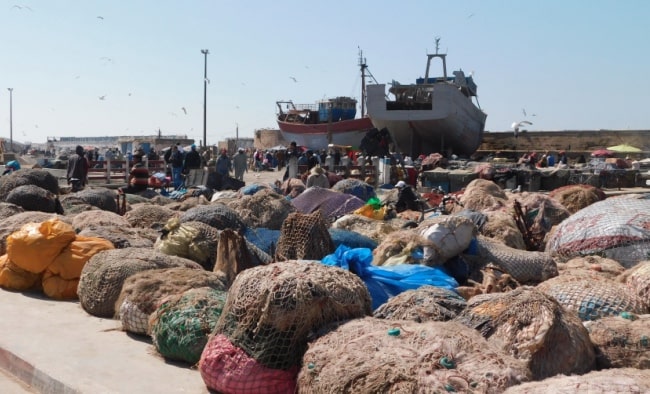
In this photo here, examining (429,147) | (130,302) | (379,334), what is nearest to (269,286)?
(379,334)

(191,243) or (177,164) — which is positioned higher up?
(177,164)

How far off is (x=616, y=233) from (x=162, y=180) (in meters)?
14.3

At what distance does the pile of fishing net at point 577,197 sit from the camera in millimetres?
11477

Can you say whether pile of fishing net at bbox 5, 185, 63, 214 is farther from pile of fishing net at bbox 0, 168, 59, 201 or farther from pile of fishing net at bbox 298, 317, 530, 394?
pile of fishing net at bbox 298, 317, 530, 394

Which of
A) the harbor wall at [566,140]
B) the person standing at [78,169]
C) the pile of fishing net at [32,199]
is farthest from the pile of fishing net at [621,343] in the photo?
the harbor wall at [566,140]

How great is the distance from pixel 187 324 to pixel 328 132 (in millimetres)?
46970

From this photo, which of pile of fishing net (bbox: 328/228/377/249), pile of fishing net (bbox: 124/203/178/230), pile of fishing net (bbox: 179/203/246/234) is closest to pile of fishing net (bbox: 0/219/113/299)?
pile of fishing net (bbox: 179/203/246/234)

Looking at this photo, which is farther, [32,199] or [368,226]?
[32,199]

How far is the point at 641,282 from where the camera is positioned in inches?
209

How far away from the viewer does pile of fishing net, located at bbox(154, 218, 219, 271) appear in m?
7.45

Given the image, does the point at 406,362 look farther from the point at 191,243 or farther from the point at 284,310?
the point at 191,243

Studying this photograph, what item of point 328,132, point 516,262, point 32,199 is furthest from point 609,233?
point 328,132

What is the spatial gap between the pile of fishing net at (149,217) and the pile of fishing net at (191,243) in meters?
2.37

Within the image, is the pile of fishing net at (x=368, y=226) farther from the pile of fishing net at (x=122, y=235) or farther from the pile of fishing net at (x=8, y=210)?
the pile of fishing net at (x=8, y=210)
